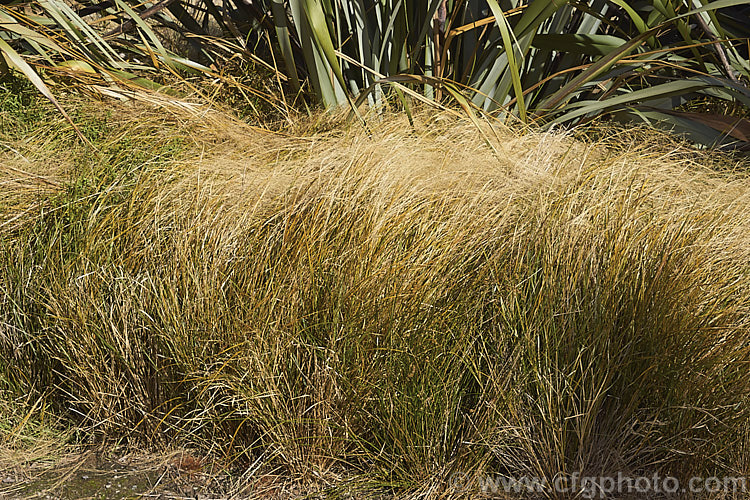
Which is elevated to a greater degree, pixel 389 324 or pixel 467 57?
pixel 467 57

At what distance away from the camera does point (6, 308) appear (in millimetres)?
1922

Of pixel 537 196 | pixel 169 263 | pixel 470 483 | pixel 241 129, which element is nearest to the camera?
pixel 470 483

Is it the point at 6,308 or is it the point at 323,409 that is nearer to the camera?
the point at 323,409

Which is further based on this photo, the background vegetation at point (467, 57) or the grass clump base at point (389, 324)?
the background vegetation at point (467, 57)

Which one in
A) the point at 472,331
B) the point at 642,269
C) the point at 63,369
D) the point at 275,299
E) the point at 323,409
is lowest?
the point at 63,369

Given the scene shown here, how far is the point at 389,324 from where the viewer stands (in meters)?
1.65

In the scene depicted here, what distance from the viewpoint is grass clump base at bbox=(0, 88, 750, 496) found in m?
1.59

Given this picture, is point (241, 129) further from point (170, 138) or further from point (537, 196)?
point (537, 196)

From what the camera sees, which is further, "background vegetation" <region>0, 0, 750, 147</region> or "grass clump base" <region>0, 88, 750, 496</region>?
"background vegetation" <region>0, 0, 750, 147</region>

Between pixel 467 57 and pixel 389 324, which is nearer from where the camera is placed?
pixel 389 324

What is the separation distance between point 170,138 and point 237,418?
43.7 inches

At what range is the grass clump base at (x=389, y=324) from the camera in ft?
5.21

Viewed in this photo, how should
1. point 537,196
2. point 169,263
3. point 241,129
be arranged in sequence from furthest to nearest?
point 241,129 < point 537,196 < point 169,263

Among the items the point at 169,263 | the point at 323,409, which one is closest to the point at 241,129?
the point at 169,263
